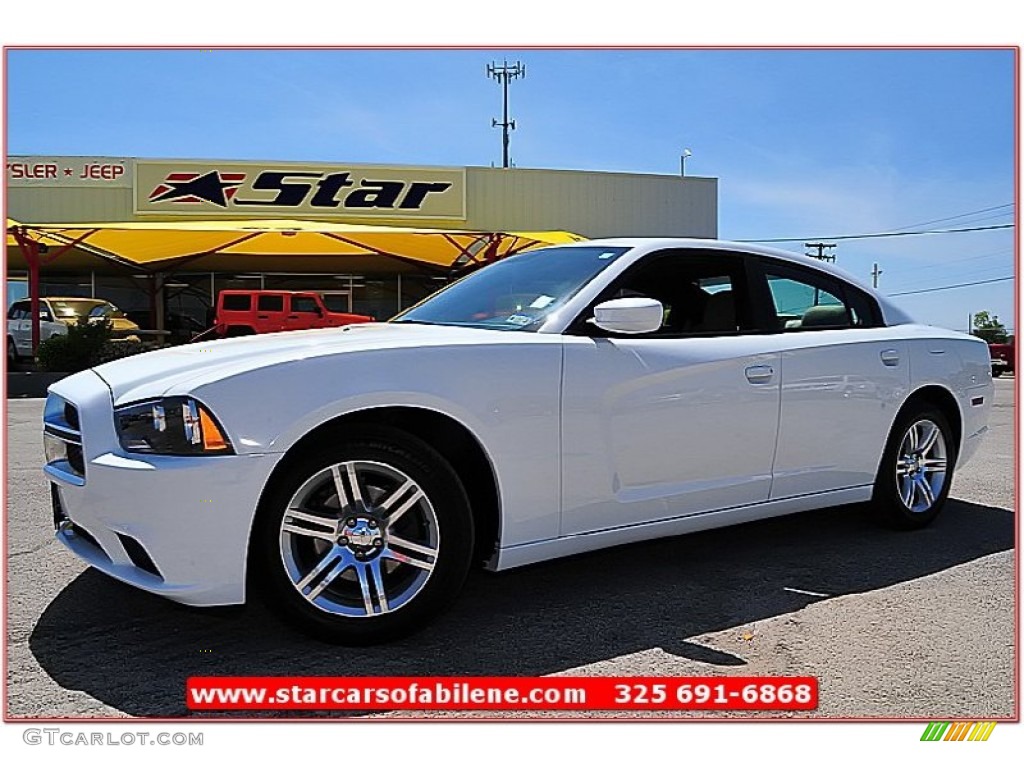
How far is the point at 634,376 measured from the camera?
330 centimetres

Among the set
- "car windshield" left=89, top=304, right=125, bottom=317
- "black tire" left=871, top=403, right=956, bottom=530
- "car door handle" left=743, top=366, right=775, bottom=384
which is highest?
"car windshield" left=89, top=304, right=125, bottom=317

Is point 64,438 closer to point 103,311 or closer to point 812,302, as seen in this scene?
point 812,302

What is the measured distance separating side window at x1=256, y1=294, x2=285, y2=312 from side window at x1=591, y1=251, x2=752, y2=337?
14.0 meters

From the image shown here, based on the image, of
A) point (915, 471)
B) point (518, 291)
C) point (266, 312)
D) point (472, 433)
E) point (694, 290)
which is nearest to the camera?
point (472, 433)

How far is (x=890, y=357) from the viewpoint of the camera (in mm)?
4242

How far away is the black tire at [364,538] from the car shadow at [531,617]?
0.12m

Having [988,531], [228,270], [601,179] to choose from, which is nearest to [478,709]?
[988,531]

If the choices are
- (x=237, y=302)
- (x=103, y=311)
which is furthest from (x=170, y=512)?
(x=103, y=311)

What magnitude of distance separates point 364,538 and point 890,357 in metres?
2.65

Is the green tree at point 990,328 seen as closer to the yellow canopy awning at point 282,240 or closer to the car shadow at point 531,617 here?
the car shadow at point 531,617

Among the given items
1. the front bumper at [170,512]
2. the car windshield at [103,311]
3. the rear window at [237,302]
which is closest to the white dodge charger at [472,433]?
the front bumper at [170,512]

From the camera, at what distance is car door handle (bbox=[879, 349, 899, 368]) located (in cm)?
421

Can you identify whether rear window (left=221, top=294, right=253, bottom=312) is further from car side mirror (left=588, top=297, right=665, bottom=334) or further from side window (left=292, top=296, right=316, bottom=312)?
car side mirror (left=588, top=297, right=665, bottom=334)

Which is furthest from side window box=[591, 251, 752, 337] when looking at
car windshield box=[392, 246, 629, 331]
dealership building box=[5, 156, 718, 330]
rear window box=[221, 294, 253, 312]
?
rear window box=[221, 294, 253, 312]
